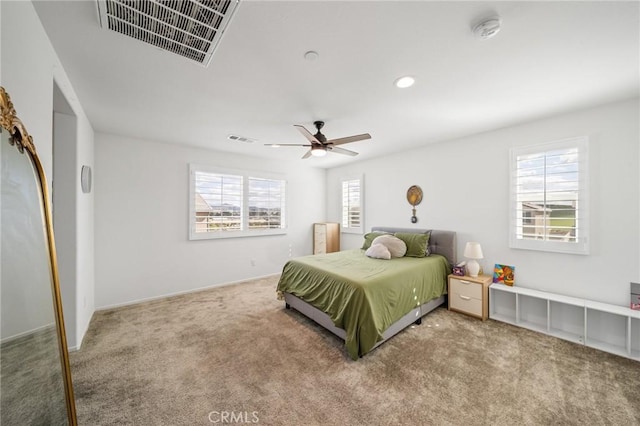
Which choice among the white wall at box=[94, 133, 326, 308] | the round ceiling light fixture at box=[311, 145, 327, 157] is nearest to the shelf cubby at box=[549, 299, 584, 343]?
the round ceiling light fixture at box=[311, 145, 327, 157]

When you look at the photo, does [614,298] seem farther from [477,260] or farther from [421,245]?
[421,245]

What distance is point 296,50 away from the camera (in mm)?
1690

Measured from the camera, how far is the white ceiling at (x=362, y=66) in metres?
1.39

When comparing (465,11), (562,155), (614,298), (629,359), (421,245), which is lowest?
(629,359)

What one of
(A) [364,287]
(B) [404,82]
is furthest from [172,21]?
(A) [364,287]

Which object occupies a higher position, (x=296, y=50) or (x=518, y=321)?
(x=296, y=50)

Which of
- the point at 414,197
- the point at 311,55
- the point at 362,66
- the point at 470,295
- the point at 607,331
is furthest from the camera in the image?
the point at 414,197

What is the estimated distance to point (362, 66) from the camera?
6.17 feet

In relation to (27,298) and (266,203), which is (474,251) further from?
(27,298)

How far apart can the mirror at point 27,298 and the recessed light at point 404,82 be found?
2372mm

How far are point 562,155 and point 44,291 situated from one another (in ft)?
15.3

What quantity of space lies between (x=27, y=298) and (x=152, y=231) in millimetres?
3026

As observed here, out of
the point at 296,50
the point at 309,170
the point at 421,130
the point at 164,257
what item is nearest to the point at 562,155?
the point at 421,130

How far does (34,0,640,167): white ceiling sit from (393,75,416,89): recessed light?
0.19 feet
